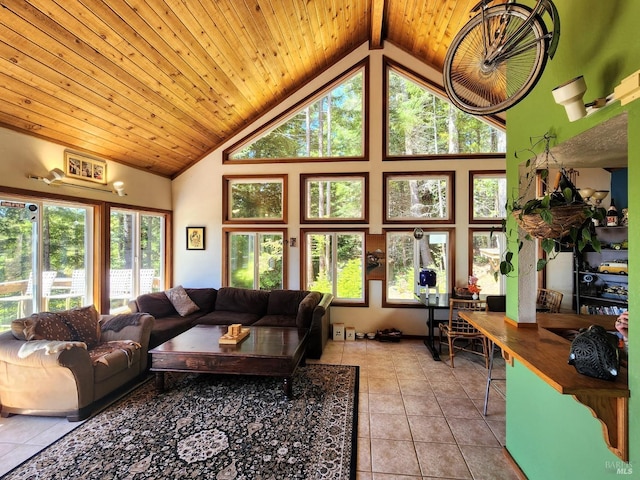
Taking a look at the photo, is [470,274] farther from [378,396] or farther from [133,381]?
[133,381]

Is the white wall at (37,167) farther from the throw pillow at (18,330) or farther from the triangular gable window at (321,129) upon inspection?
the triangular gable window at (321,129)

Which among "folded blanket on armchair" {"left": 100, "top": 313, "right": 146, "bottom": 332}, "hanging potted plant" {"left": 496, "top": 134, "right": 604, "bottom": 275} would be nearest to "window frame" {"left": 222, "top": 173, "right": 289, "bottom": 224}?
"folded blanket on armchair" {"left": 100, "top": 313, "right": 146, "bottom": 332}

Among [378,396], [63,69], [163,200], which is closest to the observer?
[63,69]

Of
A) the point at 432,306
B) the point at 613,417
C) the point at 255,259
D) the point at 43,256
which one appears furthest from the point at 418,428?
the point at 43,256

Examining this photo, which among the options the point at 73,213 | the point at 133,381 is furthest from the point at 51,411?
the point at 73,213

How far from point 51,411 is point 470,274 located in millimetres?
5369

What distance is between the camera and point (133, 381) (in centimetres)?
320

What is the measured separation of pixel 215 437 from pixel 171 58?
3648 millimetres

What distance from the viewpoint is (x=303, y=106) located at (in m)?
5.23

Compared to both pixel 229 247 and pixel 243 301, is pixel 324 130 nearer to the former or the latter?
pixel 229 247

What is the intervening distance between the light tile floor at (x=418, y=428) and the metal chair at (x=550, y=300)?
1143 millimetres

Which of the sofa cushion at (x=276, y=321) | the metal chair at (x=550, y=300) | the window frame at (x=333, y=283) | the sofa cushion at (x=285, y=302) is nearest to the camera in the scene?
the metal chair at (x=550, y=300)

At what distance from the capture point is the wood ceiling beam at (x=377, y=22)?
3899 mm

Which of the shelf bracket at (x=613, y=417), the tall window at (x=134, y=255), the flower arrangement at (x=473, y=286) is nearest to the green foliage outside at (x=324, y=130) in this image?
the tall window at (x=134, y=255)
